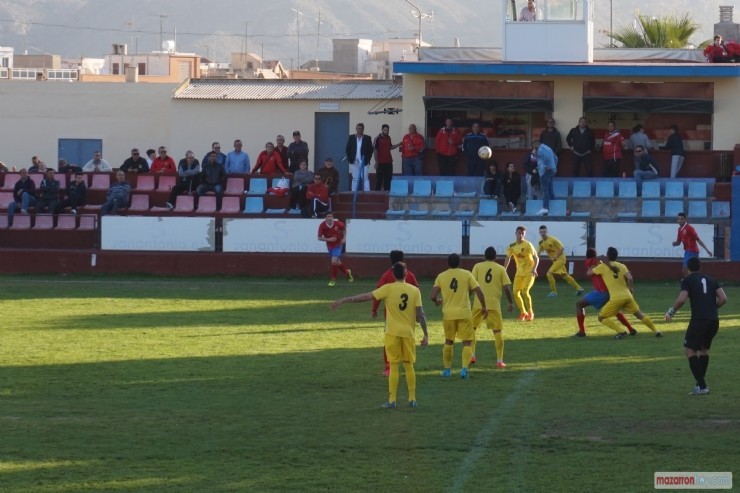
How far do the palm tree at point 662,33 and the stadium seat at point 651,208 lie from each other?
15198 mm

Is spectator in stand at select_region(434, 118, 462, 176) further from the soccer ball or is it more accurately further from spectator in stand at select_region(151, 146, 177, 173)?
spectator in stand at select_region(151, 146, 177, 173)

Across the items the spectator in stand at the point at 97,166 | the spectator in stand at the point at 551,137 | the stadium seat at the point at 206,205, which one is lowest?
the stadium seat at the point at 206,205

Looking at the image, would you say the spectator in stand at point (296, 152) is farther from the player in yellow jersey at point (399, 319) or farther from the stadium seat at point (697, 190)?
the player in yellow jersey at point (399, 319)

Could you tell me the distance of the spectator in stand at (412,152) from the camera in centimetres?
3694

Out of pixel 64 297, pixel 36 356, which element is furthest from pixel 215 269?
pixel 36 356

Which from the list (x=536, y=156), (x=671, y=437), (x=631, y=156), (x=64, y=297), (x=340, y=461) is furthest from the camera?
(x=631, y=156)

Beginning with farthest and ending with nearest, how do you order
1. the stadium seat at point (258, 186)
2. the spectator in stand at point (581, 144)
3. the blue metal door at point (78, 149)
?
the blue metal door at point (78, 149), the spectator in stand at point (581, 144), the stadium seat at point (258, 186)

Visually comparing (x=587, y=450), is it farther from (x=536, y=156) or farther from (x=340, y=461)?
(x=536, y=156)

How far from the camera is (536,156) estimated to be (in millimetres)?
34594

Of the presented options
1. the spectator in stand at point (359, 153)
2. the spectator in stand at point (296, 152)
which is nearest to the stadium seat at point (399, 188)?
the spectator in stand at point (359, 153)

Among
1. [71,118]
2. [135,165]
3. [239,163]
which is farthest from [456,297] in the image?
[71,118]

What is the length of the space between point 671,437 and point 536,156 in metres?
21.3

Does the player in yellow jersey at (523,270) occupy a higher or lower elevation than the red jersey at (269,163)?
lower

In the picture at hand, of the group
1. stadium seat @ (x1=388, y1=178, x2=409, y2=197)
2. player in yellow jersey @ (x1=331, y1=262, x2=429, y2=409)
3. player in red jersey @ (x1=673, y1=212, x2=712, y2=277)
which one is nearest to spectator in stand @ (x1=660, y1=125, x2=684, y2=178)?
player in red jersey @ (x1=673, y1=212, x2=712, y2=277)
